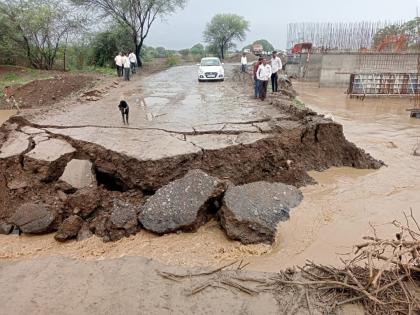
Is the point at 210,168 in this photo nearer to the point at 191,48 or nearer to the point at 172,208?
the point at 172,208

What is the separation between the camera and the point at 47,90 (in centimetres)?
1574

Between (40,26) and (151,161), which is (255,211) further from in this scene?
(40,26)

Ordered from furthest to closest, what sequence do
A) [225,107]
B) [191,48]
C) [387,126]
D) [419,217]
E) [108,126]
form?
[191,48] < [387,126] < [225,107] < [108,126] < [419,217]

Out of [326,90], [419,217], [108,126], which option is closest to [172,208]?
[108,126]

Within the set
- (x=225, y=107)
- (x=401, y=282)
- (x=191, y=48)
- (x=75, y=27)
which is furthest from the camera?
(x=191, y=48)

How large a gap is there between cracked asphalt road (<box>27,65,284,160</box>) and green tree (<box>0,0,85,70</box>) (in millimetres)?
12640

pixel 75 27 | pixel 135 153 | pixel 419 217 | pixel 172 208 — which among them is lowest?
pixel 419 217

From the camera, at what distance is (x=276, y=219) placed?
15.6ft

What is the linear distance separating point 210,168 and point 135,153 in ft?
4.10

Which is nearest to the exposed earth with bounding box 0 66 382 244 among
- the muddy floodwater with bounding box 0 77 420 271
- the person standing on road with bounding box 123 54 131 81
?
the muddy floodwater with bounding box 0 77 420 271

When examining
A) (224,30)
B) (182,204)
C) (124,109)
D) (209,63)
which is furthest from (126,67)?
(224,30)

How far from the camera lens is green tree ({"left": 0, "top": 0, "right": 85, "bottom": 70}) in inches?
786

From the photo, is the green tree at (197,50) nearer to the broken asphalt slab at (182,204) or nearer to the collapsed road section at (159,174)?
the collapsed road section at (159,174)

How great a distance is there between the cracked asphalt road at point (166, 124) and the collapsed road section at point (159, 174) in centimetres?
4
